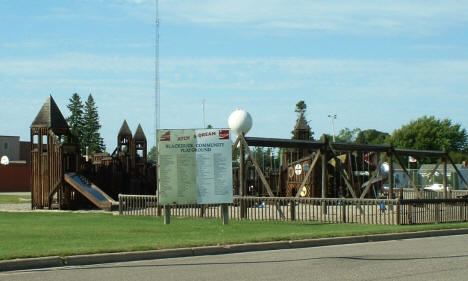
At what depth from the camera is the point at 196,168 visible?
70.5 feet

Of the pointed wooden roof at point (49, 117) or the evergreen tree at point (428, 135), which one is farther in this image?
the evergreen tree at point (428, 135)

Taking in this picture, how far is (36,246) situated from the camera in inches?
582

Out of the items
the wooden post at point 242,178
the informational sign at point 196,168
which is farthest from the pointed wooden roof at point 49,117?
the informational sign at point 196,168

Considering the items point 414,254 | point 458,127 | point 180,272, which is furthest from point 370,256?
point 458,127

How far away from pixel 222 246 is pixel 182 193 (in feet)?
21.6

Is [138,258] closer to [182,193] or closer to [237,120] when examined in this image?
[182,193]

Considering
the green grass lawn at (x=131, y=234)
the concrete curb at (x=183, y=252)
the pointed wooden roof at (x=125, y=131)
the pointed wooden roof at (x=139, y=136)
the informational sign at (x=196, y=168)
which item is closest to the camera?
the concrete curb at (x=183, y=252)

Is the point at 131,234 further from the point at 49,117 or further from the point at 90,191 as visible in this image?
the point at 49,117

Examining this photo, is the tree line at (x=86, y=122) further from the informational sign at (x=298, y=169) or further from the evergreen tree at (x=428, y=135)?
the informational sign at (x=298, y=169)

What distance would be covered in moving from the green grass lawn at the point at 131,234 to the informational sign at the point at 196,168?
1005 millimetres

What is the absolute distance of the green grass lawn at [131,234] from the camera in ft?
47.2

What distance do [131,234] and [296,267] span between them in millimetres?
7300

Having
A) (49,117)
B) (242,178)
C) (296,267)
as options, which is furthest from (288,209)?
(49,117)

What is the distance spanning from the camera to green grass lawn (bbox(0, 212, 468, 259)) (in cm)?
1438
